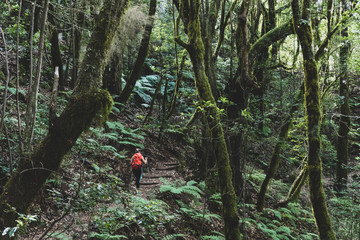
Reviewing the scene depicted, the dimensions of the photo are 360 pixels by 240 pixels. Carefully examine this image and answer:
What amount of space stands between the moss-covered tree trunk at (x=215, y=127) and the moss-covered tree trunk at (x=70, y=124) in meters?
1.89

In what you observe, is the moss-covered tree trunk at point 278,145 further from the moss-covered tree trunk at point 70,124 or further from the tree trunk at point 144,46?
the tree trunk at point 144,46

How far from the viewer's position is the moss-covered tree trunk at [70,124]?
3.61 metres

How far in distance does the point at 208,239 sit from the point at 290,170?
419 inches

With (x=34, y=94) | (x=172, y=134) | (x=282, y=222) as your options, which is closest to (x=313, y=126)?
(x=34, y=94)

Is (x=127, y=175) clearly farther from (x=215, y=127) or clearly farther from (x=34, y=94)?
(x=34, y=94)

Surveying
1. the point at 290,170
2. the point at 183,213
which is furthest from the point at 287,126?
the point at 290,170

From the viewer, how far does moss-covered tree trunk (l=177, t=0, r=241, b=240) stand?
515cm

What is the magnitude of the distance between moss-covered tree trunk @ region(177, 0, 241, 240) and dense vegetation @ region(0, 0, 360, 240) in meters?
0.03

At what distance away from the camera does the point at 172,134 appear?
1479 cm

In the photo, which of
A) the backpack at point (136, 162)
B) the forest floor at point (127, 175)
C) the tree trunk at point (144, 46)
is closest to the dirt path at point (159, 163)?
the forest floor at point (127, 175)

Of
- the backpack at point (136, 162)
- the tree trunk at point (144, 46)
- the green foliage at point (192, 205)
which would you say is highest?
the tree trunk at point (144, 46)

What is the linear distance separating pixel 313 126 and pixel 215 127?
1898 mm

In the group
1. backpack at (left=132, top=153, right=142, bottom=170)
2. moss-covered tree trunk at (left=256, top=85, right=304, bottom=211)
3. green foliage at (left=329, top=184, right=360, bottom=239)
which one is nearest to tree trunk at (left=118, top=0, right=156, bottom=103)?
backpack at (left=132, top=153, right=142, bottom=170)

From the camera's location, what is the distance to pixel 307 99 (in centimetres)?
520
